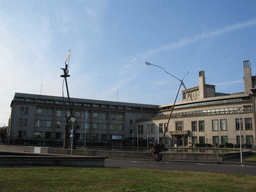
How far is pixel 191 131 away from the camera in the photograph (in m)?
72.6

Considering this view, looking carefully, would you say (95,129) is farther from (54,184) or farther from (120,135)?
(54,184)

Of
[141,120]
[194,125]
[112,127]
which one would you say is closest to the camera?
[194,125]

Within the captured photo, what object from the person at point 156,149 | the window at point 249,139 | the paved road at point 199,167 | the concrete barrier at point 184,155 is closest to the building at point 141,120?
the window at point 249,139

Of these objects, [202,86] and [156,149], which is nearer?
[156,149]

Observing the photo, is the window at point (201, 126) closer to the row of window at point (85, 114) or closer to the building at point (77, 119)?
the building at point (77, 119)

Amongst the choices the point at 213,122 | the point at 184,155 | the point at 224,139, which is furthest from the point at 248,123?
the point at 184,155

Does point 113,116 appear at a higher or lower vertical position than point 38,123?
higher

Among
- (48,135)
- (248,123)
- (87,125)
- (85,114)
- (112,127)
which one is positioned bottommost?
(48,135)

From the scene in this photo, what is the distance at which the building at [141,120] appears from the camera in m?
65.2

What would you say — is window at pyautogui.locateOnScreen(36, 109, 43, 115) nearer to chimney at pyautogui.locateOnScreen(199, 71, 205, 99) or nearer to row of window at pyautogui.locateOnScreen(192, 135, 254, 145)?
row of window at pyautogui.locateOnScreen(192, 135, 254, 145)

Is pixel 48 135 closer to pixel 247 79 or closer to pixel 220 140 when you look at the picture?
pixel 220 140

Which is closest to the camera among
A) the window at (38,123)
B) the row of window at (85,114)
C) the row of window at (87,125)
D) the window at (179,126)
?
the window at (179,126)

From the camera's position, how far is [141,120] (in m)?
95.6

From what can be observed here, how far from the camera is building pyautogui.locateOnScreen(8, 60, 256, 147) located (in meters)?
65.2
